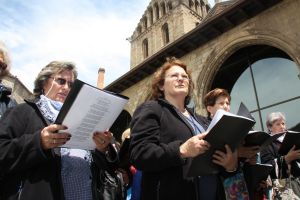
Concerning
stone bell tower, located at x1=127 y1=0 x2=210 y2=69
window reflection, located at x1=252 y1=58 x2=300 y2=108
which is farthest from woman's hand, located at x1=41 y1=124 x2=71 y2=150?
stone bell tower, located at x1=127 y1=0 x2=210 y2=69

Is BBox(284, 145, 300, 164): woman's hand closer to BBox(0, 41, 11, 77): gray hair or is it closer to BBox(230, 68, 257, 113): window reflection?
BBox(0, 41, 11, 77): gray hair

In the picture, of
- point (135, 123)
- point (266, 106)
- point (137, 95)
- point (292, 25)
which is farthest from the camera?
point (137, 95)

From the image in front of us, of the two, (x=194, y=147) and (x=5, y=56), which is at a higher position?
(x=5, y=56)

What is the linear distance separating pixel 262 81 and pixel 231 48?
141cm

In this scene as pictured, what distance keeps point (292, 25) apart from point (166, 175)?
25.2 ft

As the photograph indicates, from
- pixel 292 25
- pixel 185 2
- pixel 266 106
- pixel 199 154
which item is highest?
pixel 185 2

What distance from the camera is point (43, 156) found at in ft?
6.11

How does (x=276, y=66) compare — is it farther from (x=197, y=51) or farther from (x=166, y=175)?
(x=166, y=175)

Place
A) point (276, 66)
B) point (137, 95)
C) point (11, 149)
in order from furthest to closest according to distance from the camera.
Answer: point (137, 95)
point (276, 66)
point (11, 149)

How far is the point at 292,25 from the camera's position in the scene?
823 cm

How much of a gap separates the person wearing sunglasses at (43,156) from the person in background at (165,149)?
0.31m

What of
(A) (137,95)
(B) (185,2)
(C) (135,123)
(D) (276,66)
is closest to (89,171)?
(C) (135,123)

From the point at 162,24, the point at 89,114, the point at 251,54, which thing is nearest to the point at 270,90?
the point at 251,54

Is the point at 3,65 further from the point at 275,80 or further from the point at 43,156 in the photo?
the point at 275,80
